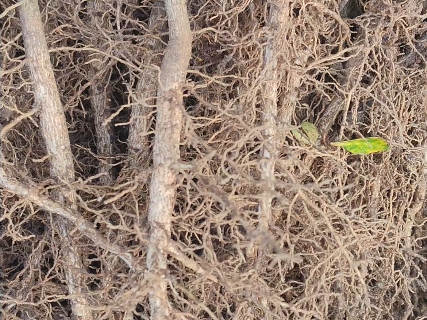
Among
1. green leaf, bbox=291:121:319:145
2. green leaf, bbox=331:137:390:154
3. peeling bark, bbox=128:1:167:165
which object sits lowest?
green leaf, bbox=331:137:390:154

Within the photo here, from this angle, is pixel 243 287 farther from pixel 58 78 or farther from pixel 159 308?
pixel 58 78

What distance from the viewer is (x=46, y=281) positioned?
96 centimetres

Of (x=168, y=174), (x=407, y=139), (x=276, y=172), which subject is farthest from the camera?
(x=407, y=139)

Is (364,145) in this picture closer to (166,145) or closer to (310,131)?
(310,131)

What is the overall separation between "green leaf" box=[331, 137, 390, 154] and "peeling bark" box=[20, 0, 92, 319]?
0.56 metres

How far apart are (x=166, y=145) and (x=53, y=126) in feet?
0.77

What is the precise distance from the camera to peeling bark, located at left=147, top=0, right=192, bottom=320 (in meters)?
0.83

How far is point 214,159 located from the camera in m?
0.95

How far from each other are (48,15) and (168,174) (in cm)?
44

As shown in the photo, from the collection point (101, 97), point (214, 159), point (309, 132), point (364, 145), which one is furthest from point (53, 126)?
point (364, 145)

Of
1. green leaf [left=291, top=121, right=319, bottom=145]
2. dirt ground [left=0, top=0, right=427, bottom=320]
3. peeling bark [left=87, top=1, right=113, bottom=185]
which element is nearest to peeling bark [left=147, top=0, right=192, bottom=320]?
dirt ground [left=0, top=0, right=427, bottom=320]

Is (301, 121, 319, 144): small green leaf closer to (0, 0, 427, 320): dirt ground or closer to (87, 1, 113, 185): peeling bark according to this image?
(0, 0, 427, 320): dirt ground

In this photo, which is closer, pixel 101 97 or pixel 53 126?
pixel 53 126

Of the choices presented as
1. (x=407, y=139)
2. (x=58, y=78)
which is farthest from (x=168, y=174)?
(x=407, y=139)
